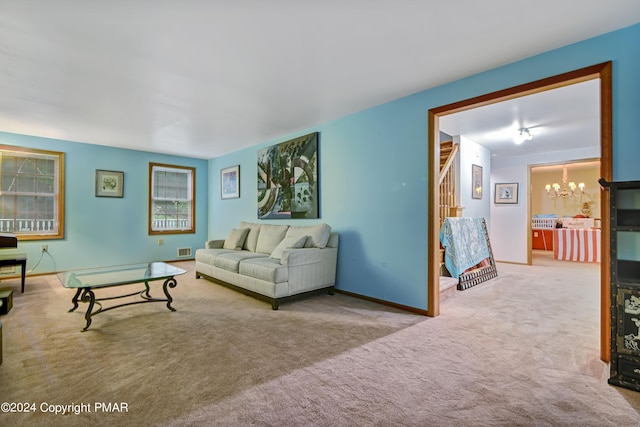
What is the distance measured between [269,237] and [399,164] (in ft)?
7.62

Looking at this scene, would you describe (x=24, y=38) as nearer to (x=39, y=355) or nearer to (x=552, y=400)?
(x=39, y=355)

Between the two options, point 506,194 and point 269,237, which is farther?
point 506,194

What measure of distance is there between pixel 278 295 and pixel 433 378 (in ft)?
6.24

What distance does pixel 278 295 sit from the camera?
3383mm

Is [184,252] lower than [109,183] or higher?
lower

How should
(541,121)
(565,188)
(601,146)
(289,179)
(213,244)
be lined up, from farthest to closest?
(565,188) < (213,244) < (289,179) < (541,121) < (601,146)

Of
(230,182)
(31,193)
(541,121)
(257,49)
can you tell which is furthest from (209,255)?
(541,121)

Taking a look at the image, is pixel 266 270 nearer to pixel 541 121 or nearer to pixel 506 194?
pixel 541 121

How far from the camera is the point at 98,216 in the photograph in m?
5.59

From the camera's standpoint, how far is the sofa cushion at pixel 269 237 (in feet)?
14.9

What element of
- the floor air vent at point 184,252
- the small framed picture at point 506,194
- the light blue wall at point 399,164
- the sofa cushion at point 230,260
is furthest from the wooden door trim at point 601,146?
the floor air vent at point 184,252

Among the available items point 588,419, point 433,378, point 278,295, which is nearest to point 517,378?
point 588,419

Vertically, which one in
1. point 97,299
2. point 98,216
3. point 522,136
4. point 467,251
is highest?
point 522,136

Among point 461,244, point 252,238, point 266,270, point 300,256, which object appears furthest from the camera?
point 252,238
